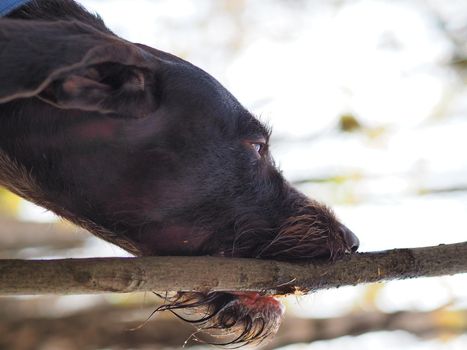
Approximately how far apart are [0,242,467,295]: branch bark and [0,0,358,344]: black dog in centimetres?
23

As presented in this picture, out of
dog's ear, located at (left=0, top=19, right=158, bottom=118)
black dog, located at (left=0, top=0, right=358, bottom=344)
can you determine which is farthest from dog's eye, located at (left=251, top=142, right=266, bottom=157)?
dog's ear, located at (left=0, top=19, right=158, bottom=118)

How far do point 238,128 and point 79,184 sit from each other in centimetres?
85

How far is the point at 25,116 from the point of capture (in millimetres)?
4457

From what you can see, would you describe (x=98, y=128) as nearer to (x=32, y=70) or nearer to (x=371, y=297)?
(x=32, y=70)

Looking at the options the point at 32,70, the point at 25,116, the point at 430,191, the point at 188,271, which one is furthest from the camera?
the point at 430,191

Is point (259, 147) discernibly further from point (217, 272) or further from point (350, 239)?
point (217, 272)

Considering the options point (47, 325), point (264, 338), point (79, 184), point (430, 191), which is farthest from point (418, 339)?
point (79, 184)

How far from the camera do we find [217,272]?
4.05m

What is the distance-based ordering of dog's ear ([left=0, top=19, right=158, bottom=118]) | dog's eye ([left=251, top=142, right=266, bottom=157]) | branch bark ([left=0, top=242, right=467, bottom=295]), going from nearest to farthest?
dog's ear ([left=0, top=19, right=158, bottom=118])
branch bark ([left=0, top=242, right=467, bottom=295])
dog's eye ([left=251, top=142, right=266, bottom=157])

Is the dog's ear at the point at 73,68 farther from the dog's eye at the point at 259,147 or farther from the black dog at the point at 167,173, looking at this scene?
the dog's eye at the point at 259,147

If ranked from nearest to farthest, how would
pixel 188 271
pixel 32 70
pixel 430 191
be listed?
pixel 32 70, pixel 188 271, pixel 430 191

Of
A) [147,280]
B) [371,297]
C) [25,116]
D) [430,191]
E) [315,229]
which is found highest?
[430,191]

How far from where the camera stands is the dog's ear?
3656 millimetres

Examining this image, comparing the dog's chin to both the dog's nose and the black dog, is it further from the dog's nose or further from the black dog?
the dog's nose
